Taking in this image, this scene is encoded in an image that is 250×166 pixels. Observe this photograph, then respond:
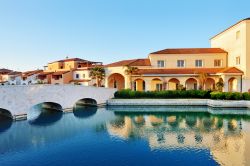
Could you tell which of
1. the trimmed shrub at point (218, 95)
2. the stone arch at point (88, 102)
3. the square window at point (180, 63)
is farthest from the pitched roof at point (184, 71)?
the stone arch at point (88, 102)

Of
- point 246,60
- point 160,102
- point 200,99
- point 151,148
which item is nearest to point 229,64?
point 246,60

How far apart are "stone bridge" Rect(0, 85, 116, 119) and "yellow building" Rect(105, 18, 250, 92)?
833 centimetres

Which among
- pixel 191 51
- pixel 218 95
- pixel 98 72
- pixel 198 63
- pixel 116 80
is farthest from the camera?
pixel 116 80

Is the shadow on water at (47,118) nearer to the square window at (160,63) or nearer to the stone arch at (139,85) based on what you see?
the stone arch at (139,85)

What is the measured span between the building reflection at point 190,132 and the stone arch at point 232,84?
13.5 m

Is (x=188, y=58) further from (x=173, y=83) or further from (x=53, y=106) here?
(x=53, y=106)

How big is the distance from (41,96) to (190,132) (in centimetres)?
2009

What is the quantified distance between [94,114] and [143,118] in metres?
7.67

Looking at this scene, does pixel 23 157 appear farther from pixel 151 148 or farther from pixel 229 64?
pixel 229 64

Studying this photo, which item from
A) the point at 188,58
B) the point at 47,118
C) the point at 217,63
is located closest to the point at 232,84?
the point at 217,63

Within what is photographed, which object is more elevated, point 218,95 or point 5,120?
point 218,95

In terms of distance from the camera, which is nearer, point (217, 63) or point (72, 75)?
point (217, 63)

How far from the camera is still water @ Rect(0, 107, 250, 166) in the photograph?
1706cm

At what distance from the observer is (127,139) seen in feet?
72.8
